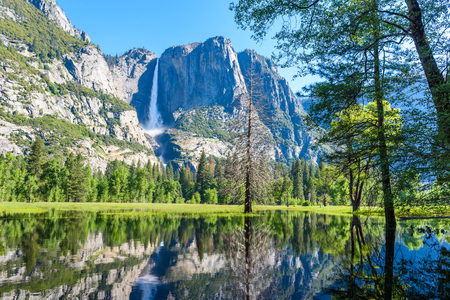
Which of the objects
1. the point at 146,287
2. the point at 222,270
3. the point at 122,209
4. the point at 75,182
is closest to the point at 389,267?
the point at 222,270

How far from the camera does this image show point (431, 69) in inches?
325

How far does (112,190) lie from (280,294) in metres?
66.4

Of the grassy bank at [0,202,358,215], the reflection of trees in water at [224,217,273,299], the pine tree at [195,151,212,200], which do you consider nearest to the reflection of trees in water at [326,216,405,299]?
the reflection of trees in water at [224,217,273,299]

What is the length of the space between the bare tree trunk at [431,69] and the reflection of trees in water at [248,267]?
21.7 ft

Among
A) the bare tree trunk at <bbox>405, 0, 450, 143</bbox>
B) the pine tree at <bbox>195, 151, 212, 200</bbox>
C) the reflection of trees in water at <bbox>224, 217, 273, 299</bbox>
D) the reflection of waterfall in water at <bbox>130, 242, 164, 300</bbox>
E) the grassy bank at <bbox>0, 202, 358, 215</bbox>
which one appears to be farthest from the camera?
the pine tree at <bbox>195, 151, 212, 200</bbox>

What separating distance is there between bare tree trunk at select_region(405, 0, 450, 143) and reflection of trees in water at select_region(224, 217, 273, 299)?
6.62 metres

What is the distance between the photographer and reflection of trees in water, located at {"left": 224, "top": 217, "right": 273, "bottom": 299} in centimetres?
546

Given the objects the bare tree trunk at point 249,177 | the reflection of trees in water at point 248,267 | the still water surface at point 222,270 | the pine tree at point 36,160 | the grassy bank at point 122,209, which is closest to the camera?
the still water surface at point 222,270

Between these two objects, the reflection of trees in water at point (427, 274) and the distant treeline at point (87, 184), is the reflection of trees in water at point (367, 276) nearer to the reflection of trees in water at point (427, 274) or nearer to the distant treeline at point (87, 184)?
the reflection of trees in water at point (427, 274)

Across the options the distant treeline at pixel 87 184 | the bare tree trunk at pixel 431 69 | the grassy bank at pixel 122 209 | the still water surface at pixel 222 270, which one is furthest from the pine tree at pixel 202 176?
the bare tree trunk at pixel 431 69

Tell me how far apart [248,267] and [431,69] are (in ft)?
28.2

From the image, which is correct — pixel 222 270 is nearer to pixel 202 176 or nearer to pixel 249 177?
pixel 249 177

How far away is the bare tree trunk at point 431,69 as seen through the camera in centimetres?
736

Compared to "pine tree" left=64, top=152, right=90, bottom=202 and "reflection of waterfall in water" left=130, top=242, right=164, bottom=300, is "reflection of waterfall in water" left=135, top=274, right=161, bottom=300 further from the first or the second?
"pine tree" left=64, top=152, right=90, bottom=202
